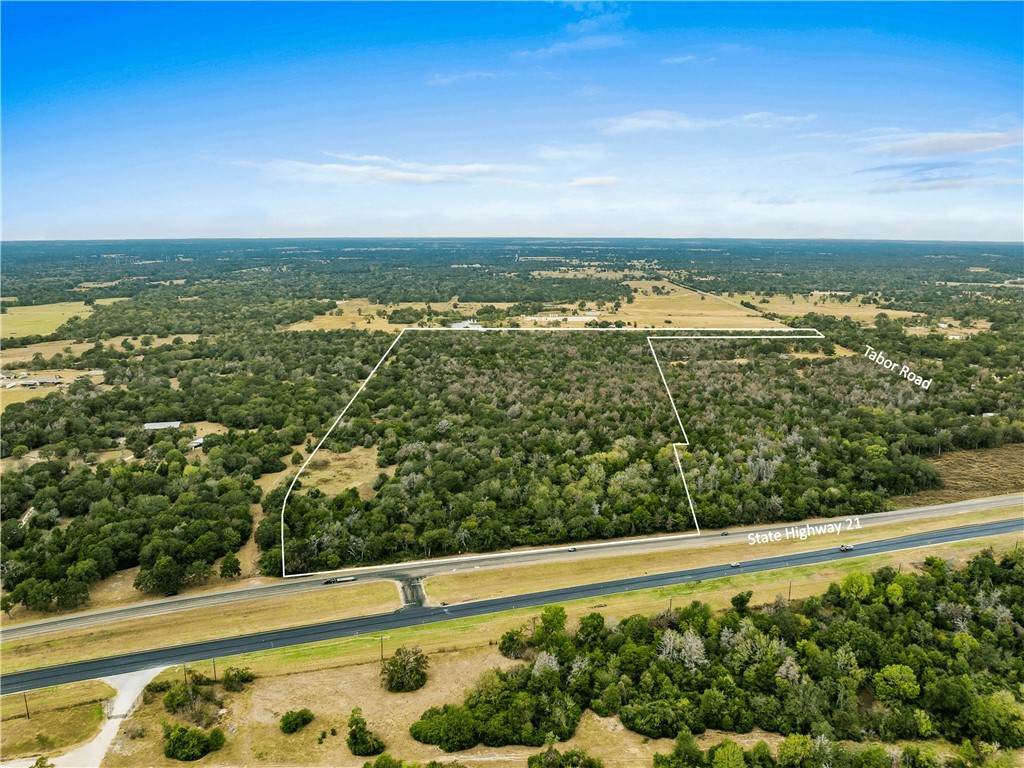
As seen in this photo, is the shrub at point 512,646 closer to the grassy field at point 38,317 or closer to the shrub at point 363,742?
the shrub at point 363,742

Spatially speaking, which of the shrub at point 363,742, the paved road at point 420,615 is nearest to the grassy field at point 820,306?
the paved road at point 420,615

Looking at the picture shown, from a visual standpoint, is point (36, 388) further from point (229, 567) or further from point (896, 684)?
point (896, 684)

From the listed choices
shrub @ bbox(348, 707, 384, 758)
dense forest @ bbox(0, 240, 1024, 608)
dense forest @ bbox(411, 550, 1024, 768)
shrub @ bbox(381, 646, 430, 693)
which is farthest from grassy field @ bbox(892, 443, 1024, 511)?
shrub @ bbox(348, 707, 384, 758)

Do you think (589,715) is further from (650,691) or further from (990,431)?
(990,431)

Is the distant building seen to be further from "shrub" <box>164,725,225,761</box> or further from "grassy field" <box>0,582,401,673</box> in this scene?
"shrub" <box>164,725,225,761</box>

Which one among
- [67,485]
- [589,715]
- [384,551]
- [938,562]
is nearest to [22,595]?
[67,485]

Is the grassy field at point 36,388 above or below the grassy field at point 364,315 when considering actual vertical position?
below

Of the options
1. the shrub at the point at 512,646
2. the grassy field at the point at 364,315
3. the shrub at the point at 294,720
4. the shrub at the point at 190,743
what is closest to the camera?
the shrub at the point at 190,743
